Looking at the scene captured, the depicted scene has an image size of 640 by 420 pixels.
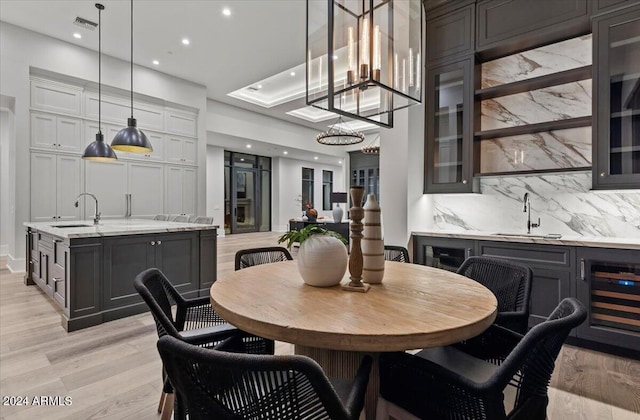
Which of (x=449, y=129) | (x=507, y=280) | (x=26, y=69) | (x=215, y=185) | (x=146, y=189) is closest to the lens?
(x=507, y=280)

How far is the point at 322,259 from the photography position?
1.38 meters

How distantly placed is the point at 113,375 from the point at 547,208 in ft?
12.6

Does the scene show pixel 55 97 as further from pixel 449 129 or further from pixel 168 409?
pixel 449 129

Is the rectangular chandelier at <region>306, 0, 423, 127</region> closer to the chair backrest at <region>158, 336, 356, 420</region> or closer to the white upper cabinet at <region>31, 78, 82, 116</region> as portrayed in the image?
the chair backrest at <region>158, 336, 356, 420</region>

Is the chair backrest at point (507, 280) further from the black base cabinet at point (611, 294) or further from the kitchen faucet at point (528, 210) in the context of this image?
the kitchen faucet at point (528, 210)

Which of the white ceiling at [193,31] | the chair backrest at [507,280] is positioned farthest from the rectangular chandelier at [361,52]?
the white ceiling at [193,31]

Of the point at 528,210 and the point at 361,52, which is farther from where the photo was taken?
the point at 528,210

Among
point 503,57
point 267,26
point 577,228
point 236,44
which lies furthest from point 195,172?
point 577,228

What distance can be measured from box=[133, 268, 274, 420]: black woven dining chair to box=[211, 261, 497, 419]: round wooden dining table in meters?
0.21

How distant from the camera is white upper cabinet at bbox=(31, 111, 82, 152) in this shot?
5.20 meters

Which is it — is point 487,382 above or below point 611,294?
above

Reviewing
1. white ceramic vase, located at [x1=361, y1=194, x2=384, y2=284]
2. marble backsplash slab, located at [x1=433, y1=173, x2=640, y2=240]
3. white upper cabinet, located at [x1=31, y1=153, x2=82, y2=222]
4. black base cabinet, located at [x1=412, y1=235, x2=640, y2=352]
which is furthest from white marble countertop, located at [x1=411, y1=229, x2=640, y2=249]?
white upper cabinet, located at [x1=31, y1=153, x2=82, y2=222]

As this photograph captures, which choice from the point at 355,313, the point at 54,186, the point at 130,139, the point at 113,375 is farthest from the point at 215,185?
the point at 355,313

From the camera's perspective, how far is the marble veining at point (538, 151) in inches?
114
